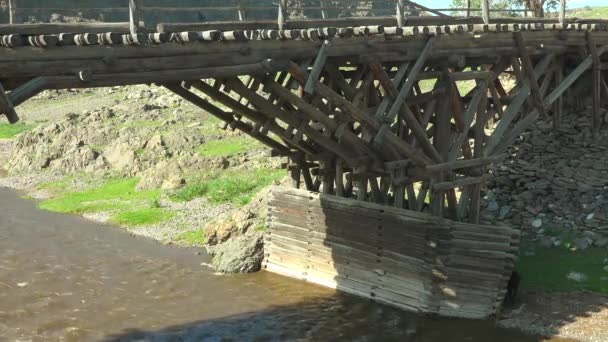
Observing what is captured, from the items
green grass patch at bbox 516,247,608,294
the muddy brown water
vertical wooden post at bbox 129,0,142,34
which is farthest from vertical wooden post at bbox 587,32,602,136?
vertical wooden post at bbox 129,0,142,34

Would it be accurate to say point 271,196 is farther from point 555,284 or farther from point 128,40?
point 128,40

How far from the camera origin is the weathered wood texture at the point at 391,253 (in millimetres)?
16219

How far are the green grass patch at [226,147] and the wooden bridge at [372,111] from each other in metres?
12.2

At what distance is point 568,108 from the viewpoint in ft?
75.2

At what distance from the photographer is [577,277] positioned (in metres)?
17.3

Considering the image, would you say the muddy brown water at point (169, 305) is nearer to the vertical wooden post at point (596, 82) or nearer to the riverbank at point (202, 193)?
the riverbank at point (202, 193)

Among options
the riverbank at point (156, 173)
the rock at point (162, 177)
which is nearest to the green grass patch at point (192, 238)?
the riverbank at point (156, 173)

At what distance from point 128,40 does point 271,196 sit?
8.96 m

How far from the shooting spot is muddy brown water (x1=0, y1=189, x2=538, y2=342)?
1584 cm

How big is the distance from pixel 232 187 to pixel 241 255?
23.0 feet

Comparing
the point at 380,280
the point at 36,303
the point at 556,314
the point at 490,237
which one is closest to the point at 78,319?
the point at 36,303

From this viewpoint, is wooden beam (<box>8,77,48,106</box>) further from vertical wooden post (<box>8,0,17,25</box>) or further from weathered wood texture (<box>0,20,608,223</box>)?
vertical wooden post (<box>8,0,17,25</box>)

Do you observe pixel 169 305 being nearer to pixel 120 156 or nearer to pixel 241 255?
pixel 241 255

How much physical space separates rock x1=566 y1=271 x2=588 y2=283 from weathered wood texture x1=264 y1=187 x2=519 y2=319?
6.85 ft
